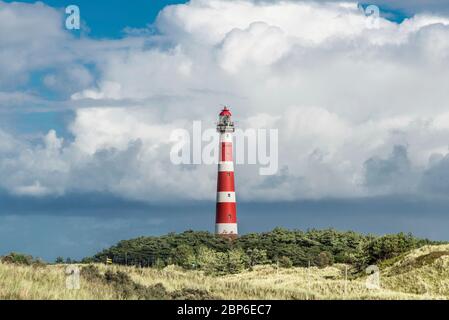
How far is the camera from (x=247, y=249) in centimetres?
9538

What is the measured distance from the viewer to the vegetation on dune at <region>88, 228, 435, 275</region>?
8181 cm

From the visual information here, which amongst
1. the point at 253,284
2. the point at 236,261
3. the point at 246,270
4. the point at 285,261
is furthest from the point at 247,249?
the point at 253,284

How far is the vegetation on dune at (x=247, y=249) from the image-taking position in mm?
81812

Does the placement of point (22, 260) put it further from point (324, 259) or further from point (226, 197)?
point (226, 197)

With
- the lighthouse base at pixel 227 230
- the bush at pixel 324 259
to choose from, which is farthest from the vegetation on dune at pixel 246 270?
the lighthouse base at pixel 227 230

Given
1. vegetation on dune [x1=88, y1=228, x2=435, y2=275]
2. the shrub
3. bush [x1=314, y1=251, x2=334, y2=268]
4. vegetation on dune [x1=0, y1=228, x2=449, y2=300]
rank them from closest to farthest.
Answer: vegetation on dune [x1=0, y1=228, x2=449, y2=300], the shrub, vegetation on dune [x1=88, y1=228, x2=435, y2=275], bush [x1=314, y1=251, x2=334, y2=268]

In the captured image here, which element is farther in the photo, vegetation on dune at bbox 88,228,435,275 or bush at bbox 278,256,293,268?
bush at bbox 278,256,293,268

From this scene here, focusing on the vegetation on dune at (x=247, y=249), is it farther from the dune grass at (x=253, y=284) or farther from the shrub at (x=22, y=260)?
the shrub at (x=22, y=260)

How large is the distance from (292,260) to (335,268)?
2286 cm

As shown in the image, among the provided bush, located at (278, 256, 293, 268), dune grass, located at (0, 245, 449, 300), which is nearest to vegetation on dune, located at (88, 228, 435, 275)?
bush, located at (278, 256, 293, 268)

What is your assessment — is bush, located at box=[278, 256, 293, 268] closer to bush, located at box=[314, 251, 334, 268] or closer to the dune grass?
bush, located at box=[314, 251, 334, 268]

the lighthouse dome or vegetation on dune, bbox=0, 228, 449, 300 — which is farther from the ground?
the lighthouse dome
